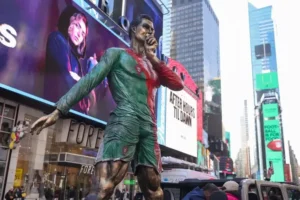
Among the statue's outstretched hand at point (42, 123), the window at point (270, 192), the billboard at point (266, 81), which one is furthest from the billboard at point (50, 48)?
the billboard at point (266, 81)

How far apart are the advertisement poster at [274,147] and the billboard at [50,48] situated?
73478 mm

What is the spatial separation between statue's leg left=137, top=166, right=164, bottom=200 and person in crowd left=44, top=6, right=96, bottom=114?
44.7ft

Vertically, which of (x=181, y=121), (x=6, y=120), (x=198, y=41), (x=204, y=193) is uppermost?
(x=198, y=41)

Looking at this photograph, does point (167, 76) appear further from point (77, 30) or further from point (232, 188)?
point (77, 30)

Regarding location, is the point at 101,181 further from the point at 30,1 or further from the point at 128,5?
the point at 128,5

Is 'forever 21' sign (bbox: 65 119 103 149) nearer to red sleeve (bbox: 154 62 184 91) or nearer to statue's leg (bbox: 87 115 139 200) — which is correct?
red sleeve (bbox: 154 62 184 91)

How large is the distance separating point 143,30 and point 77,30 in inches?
620

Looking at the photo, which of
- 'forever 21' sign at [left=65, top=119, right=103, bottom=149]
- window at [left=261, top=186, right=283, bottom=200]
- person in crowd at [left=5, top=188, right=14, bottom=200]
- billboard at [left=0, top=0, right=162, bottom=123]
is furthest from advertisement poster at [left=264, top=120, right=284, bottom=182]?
window at [left=261, top=186, right=283, bottom=200]

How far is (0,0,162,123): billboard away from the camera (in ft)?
45.6

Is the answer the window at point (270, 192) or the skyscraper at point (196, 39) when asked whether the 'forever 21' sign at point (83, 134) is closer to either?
the window at point (270, 192)

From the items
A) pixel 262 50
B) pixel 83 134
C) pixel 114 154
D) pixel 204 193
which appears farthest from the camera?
pixel 262 50

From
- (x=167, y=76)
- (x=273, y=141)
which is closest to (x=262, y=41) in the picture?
(x=273, y=141)

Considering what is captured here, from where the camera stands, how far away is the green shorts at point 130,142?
268 cm

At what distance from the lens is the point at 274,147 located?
8512cm
